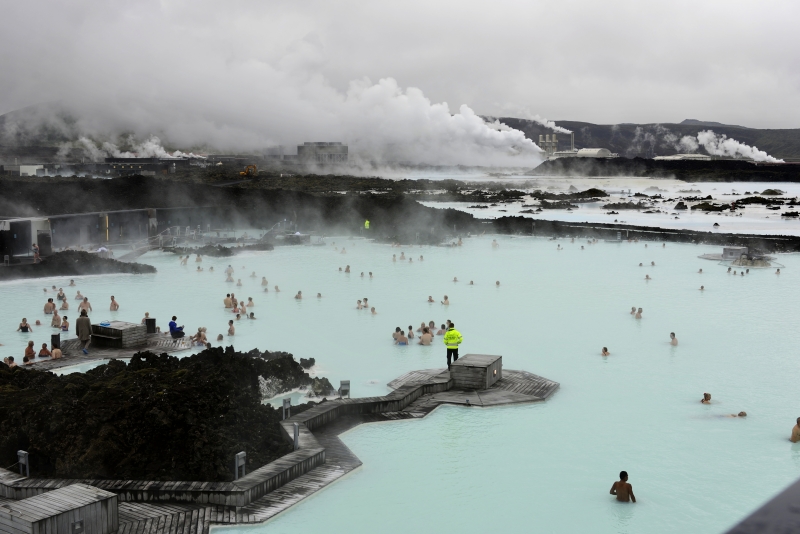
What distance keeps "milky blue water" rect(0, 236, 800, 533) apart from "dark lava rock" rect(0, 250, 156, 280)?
76cm

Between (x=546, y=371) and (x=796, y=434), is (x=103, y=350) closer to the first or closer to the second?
(x=546, y=371)

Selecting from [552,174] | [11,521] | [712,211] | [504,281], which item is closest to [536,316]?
[504,281]

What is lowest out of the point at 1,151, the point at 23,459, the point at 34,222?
the point at 23,459

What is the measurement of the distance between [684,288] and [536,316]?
7784 millimetres

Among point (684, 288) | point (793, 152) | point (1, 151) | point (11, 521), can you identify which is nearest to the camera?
point (11, 521)

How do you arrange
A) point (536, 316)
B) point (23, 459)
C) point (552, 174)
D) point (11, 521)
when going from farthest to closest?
point (552, 174) → point (536, 316) → point (23, 459) → point (11, 521)

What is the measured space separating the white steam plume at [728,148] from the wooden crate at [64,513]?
500ft

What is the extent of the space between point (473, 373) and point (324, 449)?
13.4 ft

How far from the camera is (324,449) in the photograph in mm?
10023

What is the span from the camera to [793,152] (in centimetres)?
18900

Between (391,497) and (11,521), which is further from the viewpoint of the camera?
(391,497)

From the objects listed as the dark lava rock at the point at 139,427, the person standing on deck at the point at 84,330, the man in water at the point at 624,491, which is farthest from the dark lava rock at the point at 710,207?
the dark lava rock at the point at 139,427

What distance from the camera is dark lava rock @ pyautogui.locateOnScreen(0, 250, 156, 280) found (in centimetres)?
2560

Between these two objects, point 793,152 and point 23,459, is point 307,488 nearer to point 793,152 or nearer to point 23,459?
point 23,459
